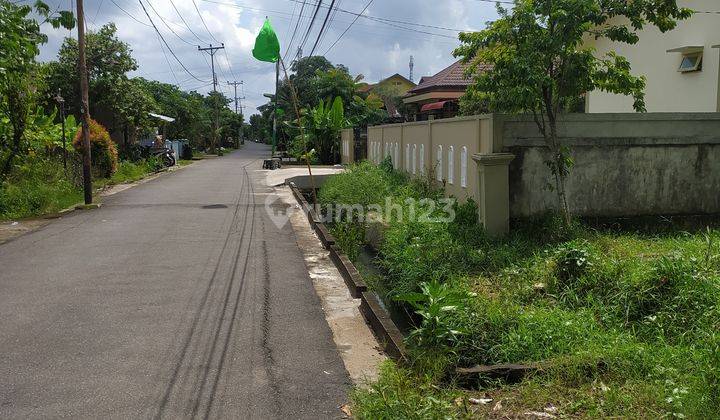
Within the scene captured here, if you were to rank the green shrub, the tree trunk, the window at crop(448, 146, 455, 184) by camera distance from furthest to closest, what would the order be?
the window at crop(448, 146, 455, 184), the green shrub, the tree trunk

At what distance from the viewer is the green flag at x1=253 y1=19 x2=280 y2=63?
1284 centimetres

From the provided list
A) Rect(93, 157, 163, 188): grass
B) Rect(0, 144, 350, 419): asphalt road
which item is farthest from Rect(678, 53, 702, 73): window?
Rect(93, 157, 163, 188): grass

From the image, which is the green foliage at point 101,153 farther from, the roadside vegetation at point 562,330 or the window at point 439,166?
the roadside vegetation at point 562,330

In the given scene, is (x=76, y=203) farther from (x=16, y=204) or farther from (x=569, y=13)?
(x=569, y=13)

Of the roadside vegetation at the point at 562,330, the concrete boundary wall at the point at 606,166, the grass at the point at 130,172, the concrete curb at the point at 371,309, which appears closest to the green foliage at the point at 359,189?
the concrete curb at the point at 371,309

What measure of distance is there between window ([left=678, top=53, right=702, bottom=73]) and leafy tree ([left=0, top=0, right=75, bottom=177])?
517 inches

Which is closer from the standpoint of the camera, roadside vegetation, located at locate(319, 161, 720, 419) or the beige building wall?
roadside vegetation, located at locate(319, 161, 720, 419)

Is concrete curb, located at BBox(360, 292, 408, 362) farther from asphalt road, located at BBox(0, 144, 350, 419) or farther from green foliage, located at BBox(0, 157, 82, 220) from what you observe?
green foliage, located at BBox(0, 157, 82, 220)

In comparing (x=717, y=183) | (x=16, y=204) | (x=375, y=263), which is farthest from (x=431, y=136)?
(x=16, y=204)

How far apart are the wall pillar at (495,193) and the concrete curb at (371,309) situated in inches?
87.8

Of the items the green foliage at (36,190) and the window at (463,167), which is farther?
the green foliage at (36,190)

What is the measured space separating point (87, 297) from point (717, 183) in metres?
9.74

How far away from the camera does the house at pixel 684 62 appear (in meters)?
13.5

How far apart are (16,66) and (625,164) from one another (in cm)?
1165
